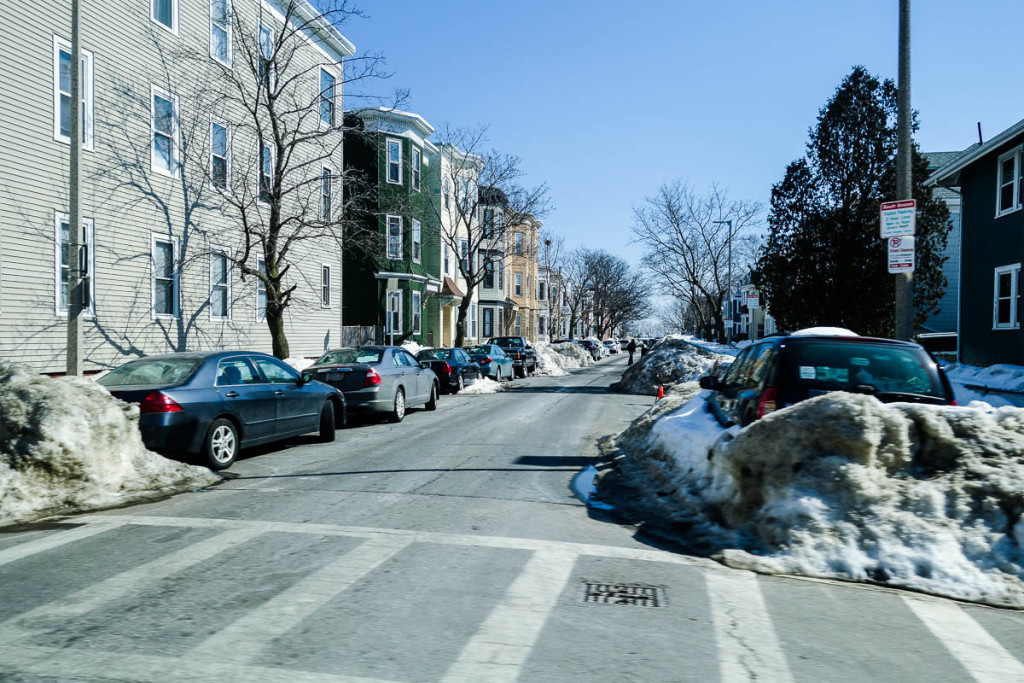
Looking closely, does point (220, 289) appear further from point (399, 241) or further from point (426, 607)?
point (426, 607)

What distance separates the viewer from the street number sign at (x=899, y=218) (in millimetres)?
10633

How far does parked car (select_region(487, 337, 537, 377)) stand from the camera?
36188 mm

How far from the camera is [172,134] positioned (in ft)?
61.9

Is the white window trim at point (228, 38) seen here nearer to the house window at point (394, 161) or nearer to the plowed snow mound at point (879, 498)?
the house window at point (394, 161)

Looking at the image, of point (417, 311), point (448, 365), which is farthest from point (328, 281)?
point (417, 311)

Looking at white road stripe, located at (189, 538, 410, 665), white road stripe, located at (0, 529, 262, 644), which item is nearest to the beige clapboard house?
white road stripe, located at (0, 529, 262, 644)

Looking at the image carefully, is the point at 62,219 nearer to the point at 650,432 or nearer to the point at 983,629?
the point at 650,432

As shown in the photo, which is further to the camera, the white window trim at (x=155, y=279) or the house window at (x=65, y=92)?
the white window trim at (x=155, y=279)

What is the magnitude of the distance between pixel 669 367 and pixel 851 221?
7712mm

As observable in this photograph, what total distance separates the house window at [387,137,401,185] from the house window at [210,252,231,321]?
641 inches

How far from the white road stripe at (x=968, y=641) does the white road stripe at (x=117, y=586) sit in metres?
4.88

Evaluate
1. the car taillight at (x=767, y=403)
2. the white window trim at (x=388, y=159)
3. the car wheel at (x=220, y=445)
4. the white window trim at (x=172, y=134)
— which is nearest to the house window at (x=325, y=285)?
the white window trim at (x=172, y=134)

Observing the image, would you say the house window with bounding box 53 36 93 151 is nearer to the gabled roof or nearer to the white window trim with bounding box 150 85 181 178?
the white window trim with bounding box 150 85 181 178

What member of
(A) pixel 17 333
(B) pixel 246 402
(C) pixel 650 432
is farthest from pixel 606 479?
(A) pixel 17 333
